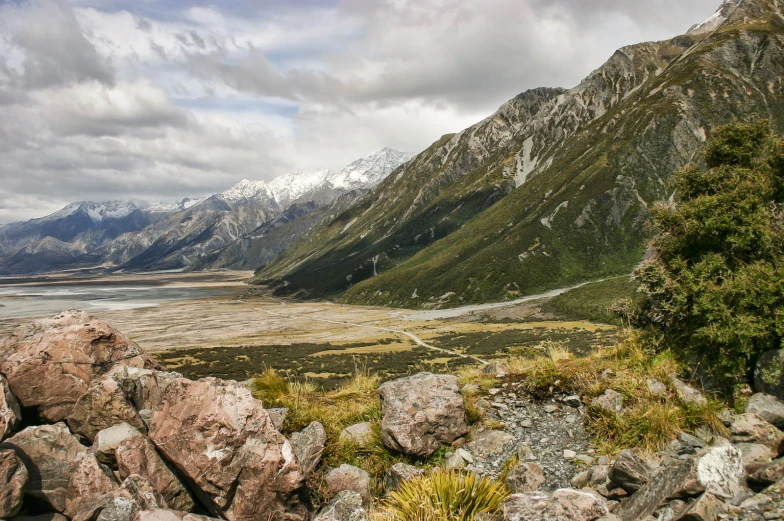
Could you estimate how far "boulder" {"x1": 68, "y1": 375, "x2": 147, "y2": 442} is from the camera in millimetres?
9055

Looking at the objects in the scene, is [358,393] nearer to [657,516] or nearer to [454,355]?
[657,516]

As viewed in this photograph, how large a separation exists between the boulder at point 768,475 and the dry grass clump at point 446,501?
151 inches

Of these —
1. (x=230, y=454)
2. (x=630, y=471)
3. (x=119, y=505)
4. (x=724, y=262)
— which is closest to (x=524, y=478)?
(x=630, y=471)

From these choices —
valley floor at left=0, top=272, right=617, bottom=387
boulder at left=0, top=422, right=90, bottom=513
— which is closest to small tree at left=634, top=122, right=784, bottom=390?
valley floor at left=0, top=272, right=617, bottom=387

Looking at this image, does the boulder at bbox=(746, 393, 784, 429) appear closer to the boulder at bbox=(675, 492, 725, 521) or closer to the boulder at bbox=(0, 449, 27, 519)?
the boulder at bbox=(675, 492, 725, 521)

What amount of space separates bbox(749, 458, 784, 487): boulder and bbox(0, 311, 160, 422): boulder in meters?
12.8

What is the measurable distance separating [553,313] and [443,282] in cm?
6375

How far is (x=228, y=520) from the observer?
791 cm

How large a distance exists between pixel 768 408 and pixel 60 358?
15.0 metres

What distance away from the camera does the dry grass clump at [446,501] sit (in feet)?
22.4

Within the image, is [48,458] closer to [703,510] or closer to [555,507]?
[555,507]

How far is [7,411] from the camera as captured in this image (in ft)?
26.6

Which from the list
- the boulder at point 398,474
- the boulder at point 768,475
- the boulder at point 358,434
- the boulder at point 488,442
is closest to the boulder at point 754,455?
the boulder at point 768,475

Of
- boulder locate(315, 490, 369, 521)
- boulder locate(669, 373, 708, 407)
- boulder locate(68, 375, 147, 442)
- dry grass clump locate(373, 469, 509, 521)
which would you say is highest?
boulder locate(68, 375, 147, 442)
